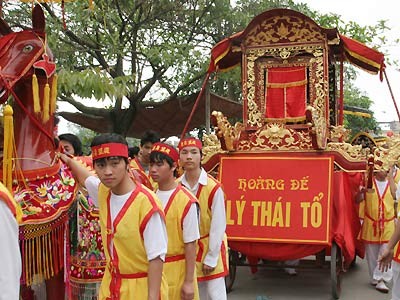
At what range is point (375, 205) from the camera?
6.23 m

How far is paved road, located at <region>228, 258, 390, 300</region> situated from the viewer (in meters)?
5.80

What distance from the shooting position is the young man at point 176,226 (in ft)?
9.86

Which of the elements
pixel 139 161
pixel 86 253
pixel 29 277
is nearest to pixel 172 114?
pixel 139 161

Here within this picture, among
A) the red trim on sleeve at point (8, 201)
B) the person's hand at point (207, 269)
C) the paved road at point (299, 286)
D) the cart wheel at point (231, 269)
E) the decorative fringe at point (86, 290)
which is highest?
the red trim on sleeve at point (8, 201)

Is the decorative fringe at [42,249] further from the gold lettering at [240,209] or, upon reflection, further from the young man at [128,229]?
the gold lettering at [240,209]

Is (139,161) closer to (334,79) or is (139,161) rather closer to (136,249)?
(136,249)

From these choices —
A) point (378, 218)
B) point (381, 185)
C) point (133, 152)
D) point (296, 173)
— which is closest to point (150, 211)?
point (133, 152)

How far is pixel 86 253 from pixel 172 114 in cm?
737

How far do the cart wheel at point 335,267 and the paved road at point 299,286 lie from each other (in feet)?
0.44

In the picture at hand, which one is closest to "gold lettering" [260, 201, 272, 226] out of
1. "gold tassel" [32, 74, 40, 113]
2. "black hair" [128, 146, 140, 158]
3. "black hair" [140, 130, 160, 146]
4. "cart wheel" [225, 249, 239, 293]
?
"cart wheel" [225, 249, 239, 293]

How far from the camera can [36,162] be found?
10.5 feet

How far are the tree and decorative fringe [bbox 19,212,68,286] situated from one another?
5653mm

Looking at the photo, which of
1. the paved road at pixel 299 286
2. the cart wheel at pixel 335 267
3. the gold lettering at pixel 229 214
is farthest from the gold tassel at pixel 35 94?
the cart wheel at pixel 335 267

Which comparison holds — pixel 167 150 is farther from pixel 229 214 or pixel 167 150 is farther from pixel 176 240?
pixel 229 214
